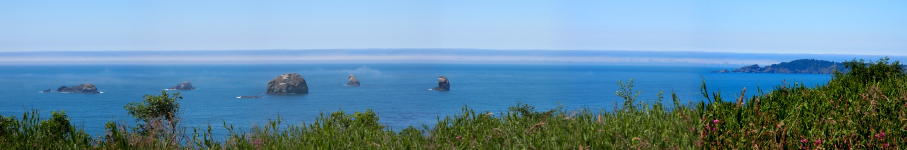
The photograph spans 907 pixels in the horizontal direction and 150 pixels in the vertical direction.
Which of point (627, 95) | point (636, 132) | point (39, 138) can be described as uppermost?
point (636, 132)

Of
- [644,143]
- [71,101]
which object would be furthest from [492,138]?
[71,101]

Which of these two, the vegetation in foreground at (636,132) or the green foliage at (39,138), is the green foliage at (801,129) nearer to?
the vegetation in foreground at (636,132)

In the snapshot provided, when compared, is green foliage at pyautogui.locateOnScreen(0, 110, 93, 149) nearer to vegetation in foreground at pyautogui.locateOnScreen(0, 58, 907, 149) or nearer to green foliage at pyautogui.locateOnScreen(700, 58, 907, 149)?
vegetation in foreground at pyautogui.locateOnScreen(0, 58, 907, 149)

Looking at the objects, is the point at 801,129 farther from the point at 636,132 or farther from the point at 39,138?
the point at 39,138

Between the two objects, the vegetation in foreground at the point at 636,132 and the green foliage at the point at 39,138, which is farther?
the green foliage at the point at 39,138

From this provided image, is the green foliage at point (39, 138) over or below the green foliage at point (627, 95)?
below

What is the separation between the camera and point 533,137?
5836 mm

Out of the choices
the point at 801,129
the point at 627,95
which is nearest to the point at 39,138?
the point at 801,129

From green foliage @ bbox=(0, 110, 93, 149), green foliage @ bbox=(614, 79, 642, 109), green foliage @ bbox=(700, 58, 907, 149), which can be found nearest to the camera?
green foliage @ bbox=(700, 58, 907, 149)

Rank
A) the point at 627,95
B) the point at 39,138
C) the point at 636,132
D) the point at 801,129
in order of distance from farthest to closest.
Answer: the point at 627,95
the point at 39,138
the point at 636,132
the point at 801,129

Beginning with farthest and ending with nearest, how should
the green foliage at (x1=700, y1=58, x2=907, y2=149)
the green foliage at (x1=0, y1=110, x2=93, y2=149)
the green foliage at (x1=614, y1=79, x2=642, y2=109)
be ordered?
1. the green foliage at (x1=614, y1=79, x2=642, y2=109)
2. the green foliage at (x1=0, y1=110, x2=93, y2=149)
3. the green foliage at (x1=700, y1=58, x2=907, y2=149)

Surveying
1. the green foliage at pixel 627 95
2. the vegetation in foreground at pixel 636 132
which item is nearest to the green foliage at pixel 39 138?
the vegetation in foreground at pixel 636 132

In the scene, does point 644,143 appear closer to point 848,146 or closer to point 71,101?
point 848,146

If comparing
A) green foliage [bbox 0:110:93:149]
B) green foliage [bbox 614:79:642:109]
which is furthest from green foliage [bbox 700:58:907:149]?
green foliage [bbox 0:110:93:149]
